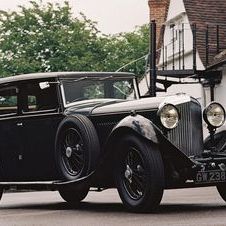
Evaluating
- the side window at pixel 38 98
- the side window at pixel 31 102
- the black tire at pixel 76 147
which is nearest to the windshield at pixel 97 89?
the side window at pixel 38 98

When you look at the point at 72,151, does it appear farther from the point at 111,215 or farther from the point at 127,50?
the point at 127,50

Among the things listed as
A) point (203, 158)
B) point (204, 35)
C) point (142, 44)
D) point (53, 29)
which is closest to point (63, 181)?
point (203, 158)

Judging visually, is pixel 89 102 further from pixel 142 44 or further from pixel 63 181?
pixel 142 44

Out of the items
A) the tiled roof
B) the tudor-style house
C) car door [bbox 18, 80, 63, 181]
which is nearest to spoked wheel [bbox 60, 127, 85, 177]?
car door [bbox 18, 80, 63, 181]

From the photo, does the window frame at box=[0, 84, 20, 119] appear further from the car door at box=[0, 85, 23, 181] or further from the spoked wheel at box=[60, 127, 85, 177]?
the spoked wheel at box=[60, 127, 85, 177]

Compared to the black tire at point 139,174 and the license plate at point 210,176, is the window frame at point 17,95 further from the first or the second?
the license plate at point 210,176

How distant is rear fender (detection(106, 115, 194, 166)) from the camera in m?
8.80

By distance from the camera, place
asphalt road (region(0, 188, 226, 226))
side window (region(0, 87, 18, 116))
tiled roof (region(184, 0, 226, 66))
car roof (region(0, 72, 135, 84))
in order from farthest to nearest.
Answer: tiled roof (region(184, 0, 226, 66)), side window (region(0, 87, 18, 116)), car roof (region(0, 72, 135, 84)), asphalt road (region(0, 188, 226, 226))

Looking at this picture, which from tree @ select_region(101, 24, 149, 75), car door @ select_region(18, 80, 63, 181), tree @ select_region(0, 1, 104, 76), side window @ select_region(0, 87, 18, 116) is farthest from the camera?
tree @ select_region(101, 24, 149, 75)

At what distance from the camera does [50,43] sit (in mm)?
57094

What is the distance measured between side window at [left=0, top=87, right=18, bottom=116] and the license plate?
3318mm

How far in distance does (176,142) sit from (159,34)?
2695cm

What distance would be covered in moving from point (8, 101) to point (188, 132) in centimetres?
324

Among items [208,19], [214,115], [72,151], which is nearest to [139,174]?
[72,151]
